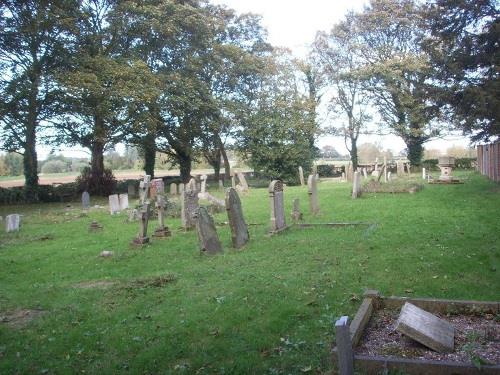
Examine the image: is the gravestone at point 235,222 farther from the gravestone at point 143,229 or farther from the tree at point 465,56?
the tree at point 465,56

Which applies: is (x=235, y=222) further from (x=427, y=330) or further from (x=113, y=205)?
(x=113, y=205)

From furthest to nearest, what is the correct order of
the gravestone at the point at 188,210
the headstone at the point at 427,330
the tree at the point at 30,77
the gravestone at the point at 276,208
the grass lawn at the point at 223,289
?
the tree at the point at 30,77
the gravestone at the point at 188,210
the gravestone at the point at 276,208
the grass lawn at the point at 223,289
the headstone at the point at 427,330

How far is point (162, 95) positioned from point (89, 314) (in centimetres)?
2453

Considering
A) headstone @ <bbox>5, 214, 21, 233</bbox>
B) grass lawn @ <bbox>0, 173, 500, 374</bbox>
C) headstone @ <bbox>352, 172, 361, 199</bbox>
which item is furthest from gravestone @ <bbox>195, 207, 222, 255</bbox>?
headstone @ <bbox>352, 172, 361, 199</bbox>

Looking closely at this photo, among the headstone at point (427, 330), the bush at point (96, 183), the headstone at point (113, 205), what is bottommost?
the headstone at point (427, 330)

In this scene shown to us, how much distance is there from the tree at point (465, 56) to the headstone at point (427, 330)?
13958 millimetres

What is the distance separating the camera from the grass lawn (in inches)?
187

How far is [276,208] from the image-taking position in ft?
39.3

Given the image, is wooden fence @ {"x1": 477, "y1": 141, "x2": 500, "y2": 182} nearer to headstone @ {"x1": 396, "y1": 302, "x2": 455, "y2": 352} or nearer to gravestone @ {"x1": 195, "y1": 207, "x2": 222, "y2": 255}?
gravestone @ {"x1": 195, "y1": 207, "x2": 222, "y2": 255}

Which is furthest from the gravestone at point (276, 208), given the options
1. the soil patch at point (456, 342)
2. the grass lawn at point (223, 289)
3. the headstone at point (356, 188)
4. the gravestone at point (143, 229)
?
the headstone at point (356, 188)

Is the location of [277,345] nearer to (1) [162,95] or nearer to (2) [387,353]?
(2) [387,353]

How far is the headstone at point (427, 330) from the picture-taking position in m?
4.25

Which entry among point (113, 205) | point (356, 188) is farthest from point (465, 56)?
point (113, 205)

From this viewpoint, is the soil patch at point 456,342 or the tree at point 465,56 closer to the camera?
the soil patch at point 456,342
